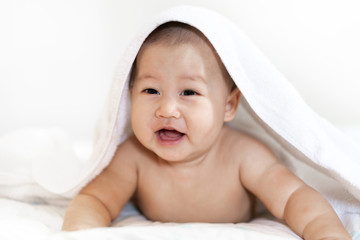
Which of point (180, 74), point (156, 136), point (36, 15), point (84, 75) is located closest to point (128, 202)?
point (156, 136)

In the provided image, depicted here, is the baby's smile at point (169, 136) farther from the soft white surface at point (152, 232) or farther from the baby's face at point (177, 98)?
the soft white surface at point (152, 232)

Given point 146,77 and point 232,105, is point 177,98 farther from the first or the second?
point 232,105

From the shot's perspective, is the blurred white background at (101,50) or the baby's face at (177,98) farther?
the blurred white background at (101,50)

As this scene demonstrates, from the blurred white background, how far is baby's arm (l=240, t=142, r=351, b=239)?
0.58 m

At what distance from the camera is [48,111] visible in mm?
1989

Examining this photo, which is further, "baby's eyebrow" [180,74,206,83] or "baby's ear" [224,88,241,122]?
"baby's ear" [224,88,241,122]

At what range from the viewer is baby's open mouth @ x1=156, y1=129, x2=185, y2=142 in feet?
3.75

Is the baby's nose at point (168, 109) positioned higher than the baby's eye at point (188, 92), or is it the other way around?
the baby's eye at point (188, 92)

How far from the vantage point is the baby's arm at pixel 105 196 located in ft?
3.59

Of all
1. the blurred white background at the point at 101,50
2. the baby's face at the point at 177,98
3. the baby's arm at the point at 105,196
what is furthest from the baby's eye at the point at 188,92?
the blurred white background at the point at 101,50

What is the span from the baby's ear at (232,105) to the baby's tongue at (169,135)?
15 cm

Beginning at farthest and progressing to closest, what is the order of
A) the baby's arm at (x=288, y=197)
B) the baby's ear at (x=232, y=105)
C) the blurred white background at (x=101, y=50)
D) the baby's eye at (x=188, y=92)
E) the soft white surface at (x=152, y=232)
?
the blurred white background at (x=101, y=50), the baby's ear at (x=232, y=105), the baby's eye at (x=188, y=92), the baby's arm at (x=288, y=197), the soft white surface at (x=152, y=232)

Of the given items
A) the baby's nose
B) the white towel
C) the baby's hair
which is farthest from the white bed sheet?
the baby's hair

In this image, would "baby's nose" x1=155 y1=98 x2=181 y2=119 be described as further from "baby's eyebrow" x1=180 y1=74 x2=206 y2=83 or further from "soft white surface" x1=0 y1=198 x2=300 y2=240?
"soft white surface" x1=0 y1=198 x2=300 y2=240
